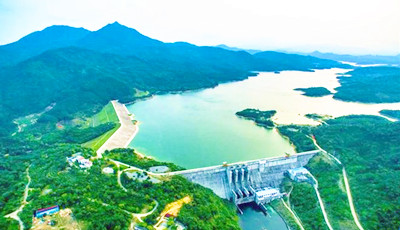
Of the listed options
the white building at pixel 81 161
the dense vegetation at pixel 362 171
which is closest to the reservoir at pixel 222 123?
the dense vegetation at pixel 362 171

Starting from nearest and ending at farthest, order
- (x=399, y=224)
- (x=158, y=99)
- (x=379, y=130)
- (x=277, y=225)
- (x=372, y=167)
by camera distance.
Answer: (x=399, y=224) → (x=277, y=225) → (x=372, y=167) → (x=379, y=130) → (x=158, y=99)

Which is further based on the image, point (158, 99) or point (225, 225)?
point (158, 99)

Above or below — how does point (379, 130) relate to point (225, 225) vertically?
above

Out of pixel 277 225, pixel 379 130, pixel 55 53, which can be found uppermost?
pixel 55 53

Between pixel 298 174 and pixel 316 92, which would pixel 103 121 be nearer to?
pixel 298 174

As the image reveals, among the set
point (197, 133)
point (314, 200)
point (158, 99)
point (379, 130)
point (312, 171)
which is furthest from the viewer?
point (158, 99)

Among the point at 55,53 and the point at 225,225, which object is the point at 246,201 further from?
the point at 55,53

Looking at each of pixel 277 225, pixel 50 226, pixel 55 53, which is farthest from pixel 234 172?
pixel 55 53

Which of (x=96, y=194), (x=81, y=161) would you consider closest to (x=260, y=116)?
(x=81, y=161)
